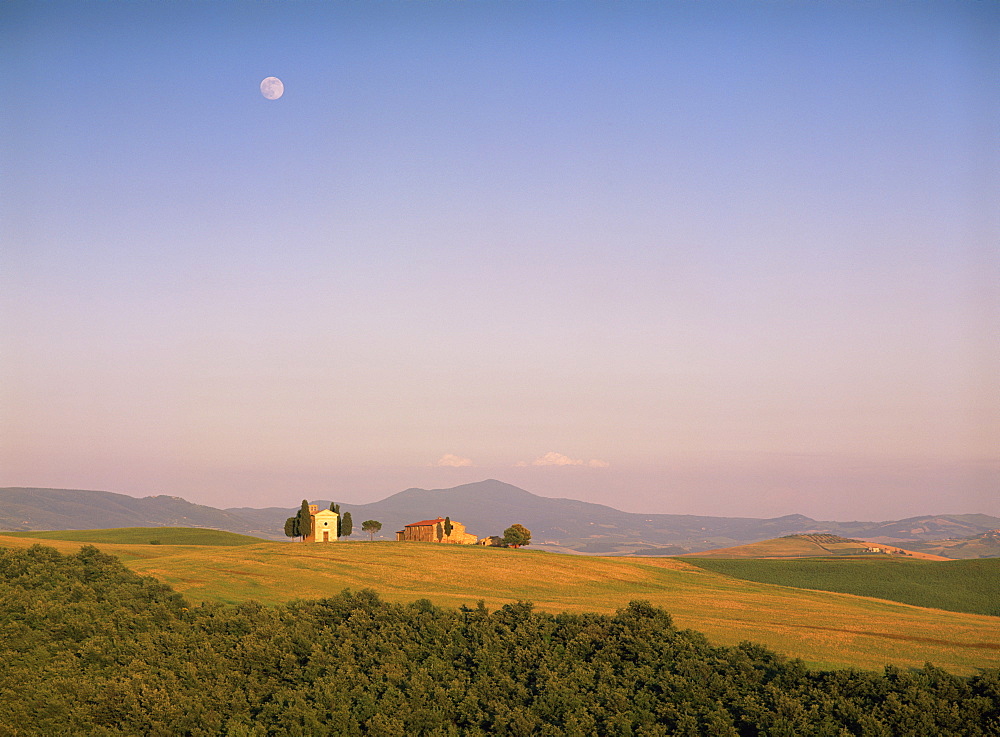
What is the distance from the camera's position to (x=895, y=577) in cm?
9856

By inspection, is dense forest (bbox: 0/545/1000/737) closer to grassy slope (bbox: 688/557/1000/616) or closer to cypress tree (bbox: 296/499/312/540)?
grassy slope (bbox: 688/557/1000/616)

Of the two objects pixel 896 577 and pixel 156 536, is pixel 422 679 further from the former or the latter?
pixel 156 536

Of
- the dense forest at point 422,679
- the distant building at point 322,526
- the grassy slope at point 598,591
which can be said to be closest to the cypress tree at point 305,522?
the distant building at point 322,526

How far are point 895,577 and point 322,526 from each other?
276 feet

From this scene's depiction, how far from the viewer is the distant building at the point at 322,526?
12562 centimetres

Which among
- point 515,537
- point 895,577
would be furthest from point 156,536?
point 895,577

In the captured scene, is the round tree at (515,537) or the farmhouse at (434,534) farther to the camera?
the farmhouse at (434,534)

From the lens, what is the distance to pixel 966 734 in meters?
25.1

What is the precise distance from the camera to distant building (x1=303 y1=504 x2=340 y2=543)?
12562 cm

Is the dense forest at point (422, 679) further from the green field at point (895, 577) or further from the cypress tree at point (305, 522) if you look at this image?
the cypress tree at point (305, 522)

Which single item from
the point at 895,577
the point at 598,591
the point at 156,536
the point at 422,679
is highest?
the point at 422,679

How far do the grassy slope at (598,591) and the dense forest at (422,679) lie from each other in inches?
407

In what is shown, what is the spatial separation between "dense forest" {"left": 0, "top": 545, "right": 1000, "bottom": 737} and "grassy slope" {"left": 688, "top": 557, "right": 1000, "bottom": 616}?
64858mm

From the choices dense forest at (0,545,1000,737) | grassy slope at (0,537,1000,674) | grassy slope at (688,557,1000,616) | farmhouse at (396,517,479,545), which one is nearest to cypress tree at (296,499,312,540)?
farmhouse at (396,517,479,545)
